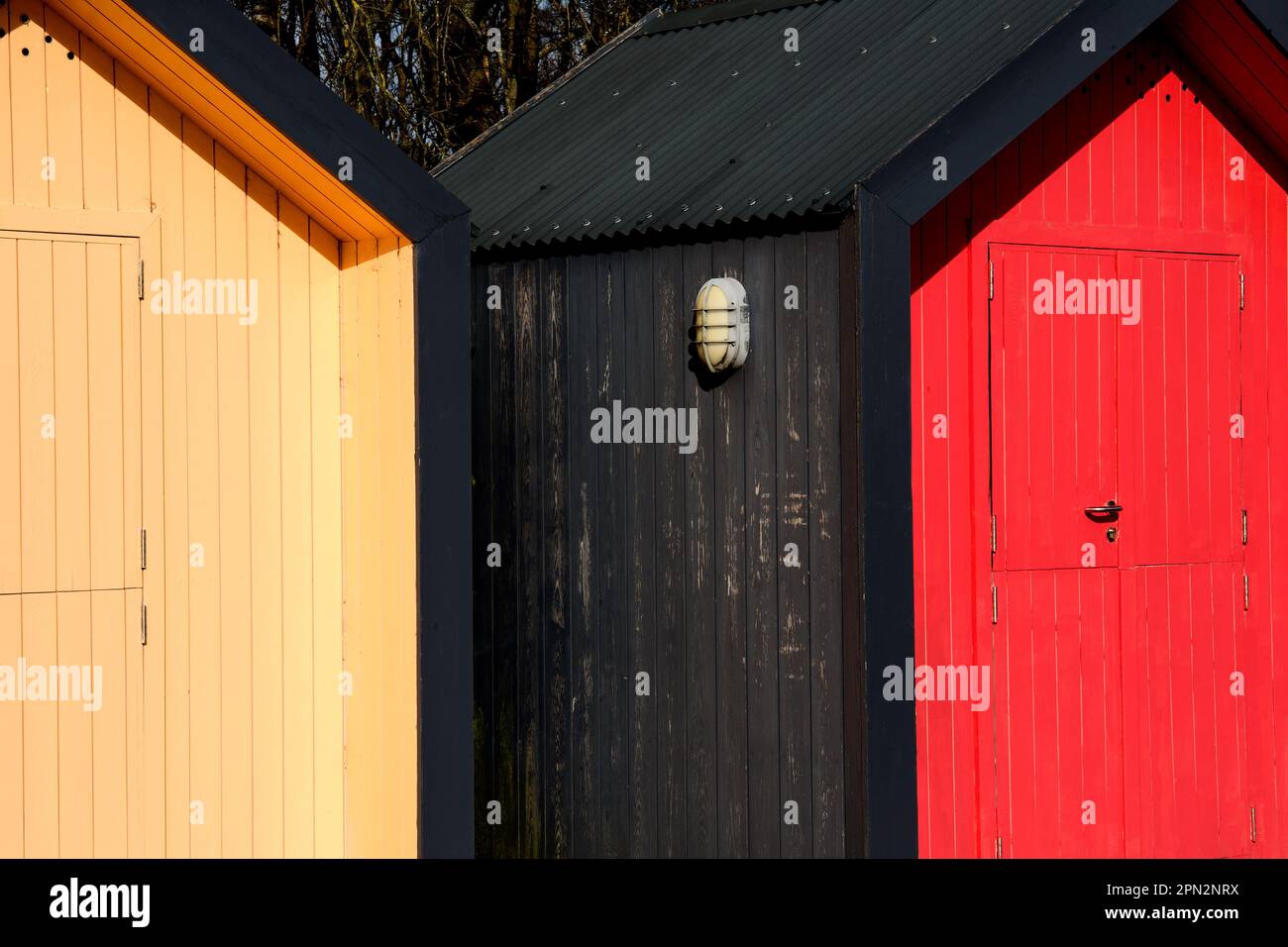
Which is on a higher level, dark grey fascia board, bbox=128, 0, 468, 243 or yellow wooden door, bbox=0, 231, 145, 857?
dark grey fascia board, bbox=128, 0, 468, 243

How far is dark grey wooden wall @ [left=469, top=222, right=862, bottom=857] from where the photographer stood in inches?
249

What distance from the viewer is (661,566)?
7.00m

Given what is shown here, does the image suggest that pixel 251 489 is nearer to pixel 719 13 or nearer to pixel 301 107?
pixel 301 107

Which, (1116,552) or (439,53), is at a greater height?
(439,53)

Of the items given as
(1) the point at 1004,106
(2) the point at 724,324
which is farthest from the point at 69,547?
(1) the point at 1004,106

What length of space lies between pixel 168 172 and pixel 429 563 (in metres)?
1.67

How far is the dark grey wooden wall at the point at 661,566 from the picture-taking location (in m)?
6.32

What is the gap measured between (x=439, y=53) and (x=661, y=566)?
24.1 ft

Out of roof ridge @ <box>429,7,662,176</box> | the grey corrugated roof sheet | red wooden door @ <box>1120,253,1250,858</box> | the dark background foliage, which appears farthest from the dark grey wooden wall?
the dark background foliage

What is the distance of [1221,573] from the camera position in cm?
755

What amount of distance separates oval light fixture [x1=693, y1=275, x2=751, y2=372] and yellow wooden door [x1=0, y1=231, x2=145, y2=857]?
7.01 ft

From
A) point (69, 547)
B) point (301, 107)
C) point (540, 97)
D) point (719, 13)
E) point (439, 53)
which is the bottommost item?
point (69, 547)

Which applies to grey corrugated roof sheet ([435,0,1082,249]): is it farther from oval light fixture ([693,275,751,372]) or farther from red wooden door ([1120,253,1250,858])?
red wooden door ([1120,253,1250,858])

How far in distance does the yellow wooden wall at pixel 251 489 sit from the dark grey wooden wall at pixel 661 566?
54.3 inches
